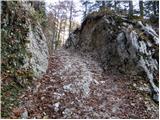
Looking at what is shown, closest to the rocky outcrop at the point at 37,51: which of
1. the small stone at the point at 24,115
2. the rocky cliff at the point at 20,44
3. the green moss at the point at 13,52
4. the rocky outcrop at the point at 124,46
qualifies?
the rocky cliff at the point at 20,44

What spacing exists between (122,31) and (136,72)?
2.63 metres

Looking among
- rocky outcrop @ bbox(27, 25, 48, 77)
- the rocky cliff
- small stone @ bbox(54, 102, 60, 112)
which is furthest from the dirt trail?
the rocky cliff

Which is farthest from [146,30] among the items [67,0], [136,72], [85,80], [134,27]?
[67,0]

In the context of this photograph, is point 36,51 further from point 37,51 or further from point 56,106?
point 56,106

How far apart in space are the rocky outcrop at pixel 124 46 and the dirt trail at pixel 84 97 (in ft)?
2.13

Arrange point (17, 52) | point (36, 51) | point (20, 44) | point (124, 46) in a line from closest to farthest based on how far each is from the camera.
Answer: point (17, 52) < point (20, 44) < point (36, 51) < point (124, 46)

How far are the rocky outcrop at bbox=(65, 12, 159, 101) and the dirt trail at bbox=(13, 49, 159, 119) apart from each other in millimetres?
650

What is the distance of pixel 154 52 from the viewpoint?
10.6 m

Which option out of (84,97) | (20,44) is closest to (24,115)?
(84,97)

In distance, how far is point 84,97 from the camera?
820cm

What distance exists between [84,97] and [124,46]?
3788 millimetres

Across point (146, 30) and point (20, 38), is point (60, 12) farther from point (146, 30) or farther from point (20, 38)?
point (20, 38)

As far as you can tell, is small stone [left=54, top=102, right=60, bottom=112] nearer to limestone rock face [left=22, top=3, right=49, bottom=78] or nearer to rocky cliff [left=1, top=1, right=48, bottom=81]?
rocky cliff [left=1, top=1, right=48, bottom=81]

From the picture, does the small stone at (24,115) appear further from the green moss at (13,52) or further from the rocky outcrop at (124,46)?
the rocky outcrop at (124,46)
